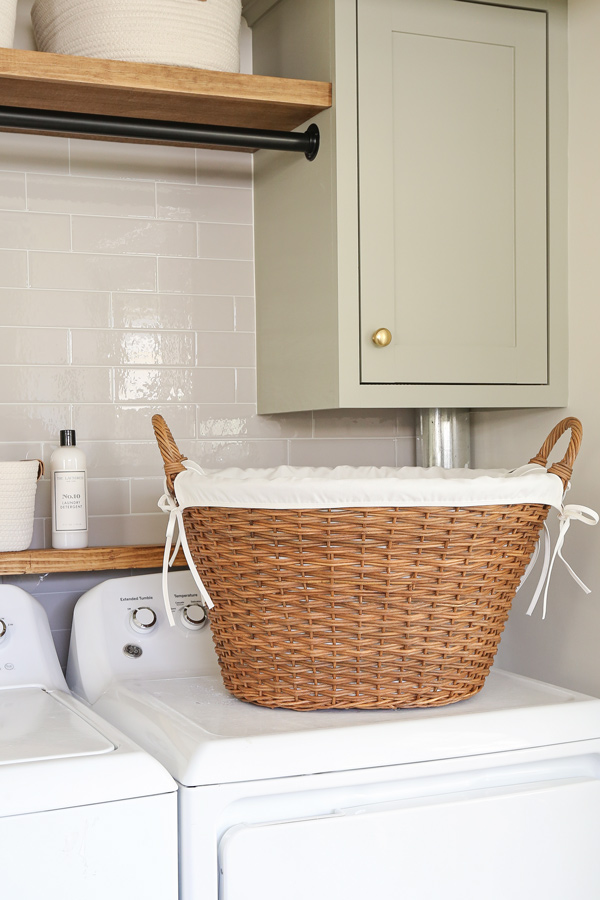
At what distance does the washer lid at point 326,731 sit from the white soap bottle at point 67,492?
1.23ft

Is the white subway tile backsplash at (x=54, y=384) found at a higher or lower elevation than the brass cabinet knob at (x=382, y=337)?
lower

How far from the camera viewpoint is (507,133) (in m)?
1.71

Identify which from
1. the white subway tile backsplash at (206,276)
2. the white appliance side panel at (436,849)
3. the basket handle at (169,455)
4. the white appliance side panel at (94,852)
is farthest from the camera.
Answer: the white subway tile backsplash at (206,276)

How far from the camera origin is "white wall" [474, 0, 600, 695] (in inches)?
64.1

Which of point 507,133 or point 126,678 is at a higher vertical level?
point 507,133

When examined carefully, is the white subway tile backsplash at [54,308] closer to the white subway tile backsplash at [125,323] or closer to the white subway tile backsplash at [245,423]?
the white subway tile backsplash at [125,323]

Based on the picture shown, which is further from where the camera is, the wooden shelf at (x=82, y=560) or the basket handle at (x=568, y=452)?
the wooden shelf at (x=82, y=560)

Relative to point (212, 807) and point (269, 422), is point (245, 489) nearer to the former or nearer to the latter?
point (212, 807)

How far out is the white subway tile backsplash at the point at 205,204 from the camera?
1941 mm

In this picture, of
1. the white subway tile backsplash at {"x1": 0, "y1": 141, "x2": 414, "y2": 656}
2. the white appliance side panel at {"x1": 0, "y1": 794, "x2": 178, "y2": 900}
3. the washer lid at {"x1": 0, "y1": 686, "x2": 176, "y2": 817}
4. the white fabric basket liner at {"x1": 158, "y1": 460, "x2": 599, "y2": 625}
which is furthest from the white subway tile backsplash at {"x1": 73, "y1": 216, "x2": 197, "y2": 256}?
the white appliance side panel at {"x1": 0, "y1": 794, "x2": 178, "y2": 900}

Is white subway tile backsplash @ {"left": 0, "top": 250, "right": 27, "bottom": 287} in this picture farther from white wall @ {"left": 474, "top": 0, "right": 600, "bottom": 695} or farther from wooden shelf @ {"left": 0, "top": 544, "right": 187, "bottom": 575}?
white wall @ {"left": 474, "top": 0, "right": 600, "bottom": 695}

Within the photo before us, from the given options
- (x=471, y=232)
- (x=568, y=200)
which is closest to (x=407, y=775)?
(x=471, y=232)

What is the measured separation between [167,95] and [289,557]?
86 centimetres

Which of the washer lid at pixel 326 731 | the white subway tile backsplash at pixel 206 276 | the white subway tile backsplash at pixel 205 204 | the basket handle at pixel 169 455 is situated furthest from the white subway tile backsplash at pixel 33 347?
the washer lid at pixel 326 731
